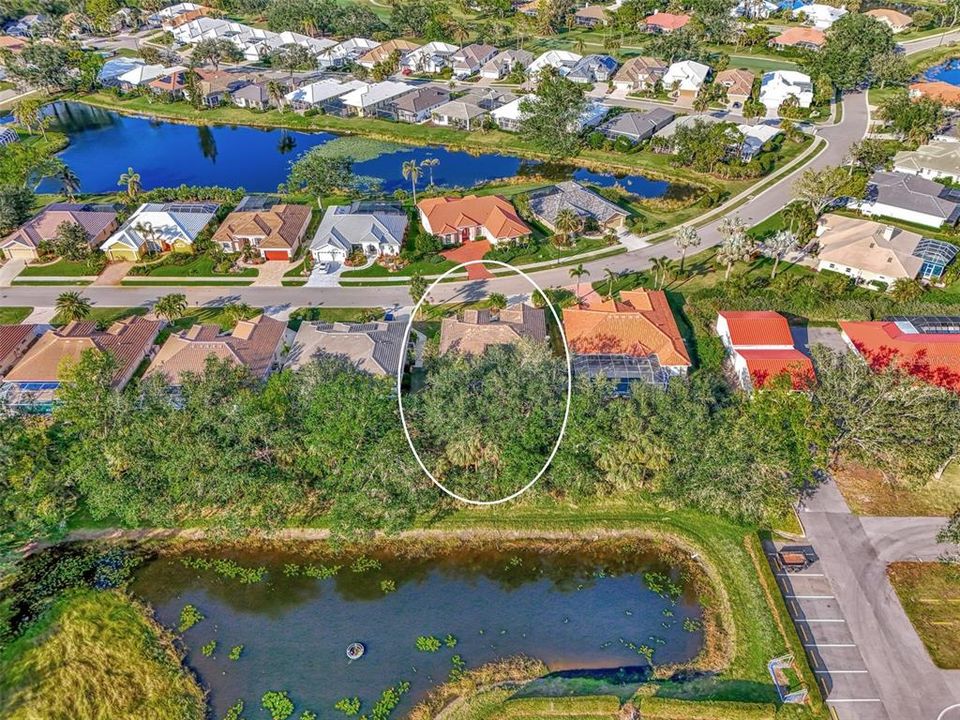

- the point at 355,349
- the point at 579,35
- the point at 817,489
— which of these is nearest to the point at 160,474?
the point at 355,349

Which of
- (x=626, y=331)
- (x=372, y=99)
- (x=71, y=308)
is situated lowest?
(x=71, y=308)

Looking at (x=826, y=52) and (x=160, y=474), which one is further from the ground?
(x=826, y=52)

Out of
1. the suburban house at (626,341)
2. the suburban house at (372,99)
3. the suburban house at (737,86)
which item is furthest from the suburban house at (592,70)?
the suburban house at (626,341)

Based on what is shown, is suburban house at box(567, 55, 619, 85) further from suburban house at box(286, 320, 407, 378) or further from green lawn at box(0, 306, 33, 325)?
green lawn at box(0, 306, 33, 325)

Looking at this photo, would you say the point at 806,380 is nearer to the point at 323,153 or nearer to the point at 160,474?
the point at 160,474

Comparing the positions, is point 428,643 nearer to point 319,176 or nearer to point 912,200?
point 319,176

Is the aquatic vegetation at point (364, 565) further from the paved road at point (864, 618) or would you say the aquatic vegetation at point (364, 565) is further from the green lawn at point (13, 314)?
the green lawn at point (13, 314)

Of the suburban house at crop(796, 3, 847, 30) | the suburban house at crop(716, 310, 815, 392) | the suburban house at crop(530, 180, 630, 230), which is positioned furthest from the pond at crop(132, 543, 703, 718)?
the suburban house at crop(796, 3, 847, 30)

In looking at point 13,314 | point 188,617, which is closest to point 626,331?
point 188,617
